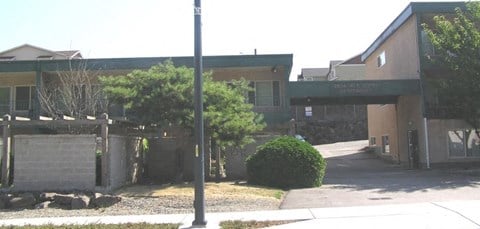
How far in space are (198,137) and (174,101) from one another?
24.3 ft

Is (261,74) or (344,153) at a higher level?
(261,74)

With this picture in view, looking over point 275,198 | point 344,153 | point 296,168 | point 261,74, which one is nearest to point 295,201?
point 275,198

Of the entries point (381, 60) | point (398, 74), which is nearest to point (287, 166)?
point (398, 74)

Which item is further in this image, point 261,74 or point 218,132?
point 261,74

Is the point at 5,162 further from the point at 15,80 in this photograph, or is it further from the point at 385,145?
the point at 385,145

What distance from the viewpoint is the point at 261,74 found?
2944 centimetres

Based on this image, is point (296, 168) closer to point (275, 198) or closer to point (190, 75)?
point (275, 198)

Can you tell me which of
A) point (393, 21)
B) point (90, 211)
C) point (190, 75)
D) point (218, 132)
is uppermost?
point (393, 21)

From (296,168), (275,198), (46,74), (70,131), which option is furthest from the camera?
(46,74)

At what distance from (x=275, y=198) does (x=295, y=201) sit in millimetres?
869

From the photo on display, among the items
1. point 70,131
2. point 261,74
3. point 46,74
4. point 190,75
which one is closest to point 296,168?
point 190,75

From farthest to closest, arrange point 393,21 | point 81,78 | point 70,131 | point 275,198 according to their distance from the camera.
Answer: point 393,21 → point 81,78 → point 70,131 → point 275,198

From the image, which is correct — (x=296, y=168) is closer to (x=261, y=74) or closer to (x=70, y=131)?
(x=70, y=131)

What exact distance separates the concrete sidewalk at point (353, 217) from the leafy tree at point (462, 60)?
43.2 feet
